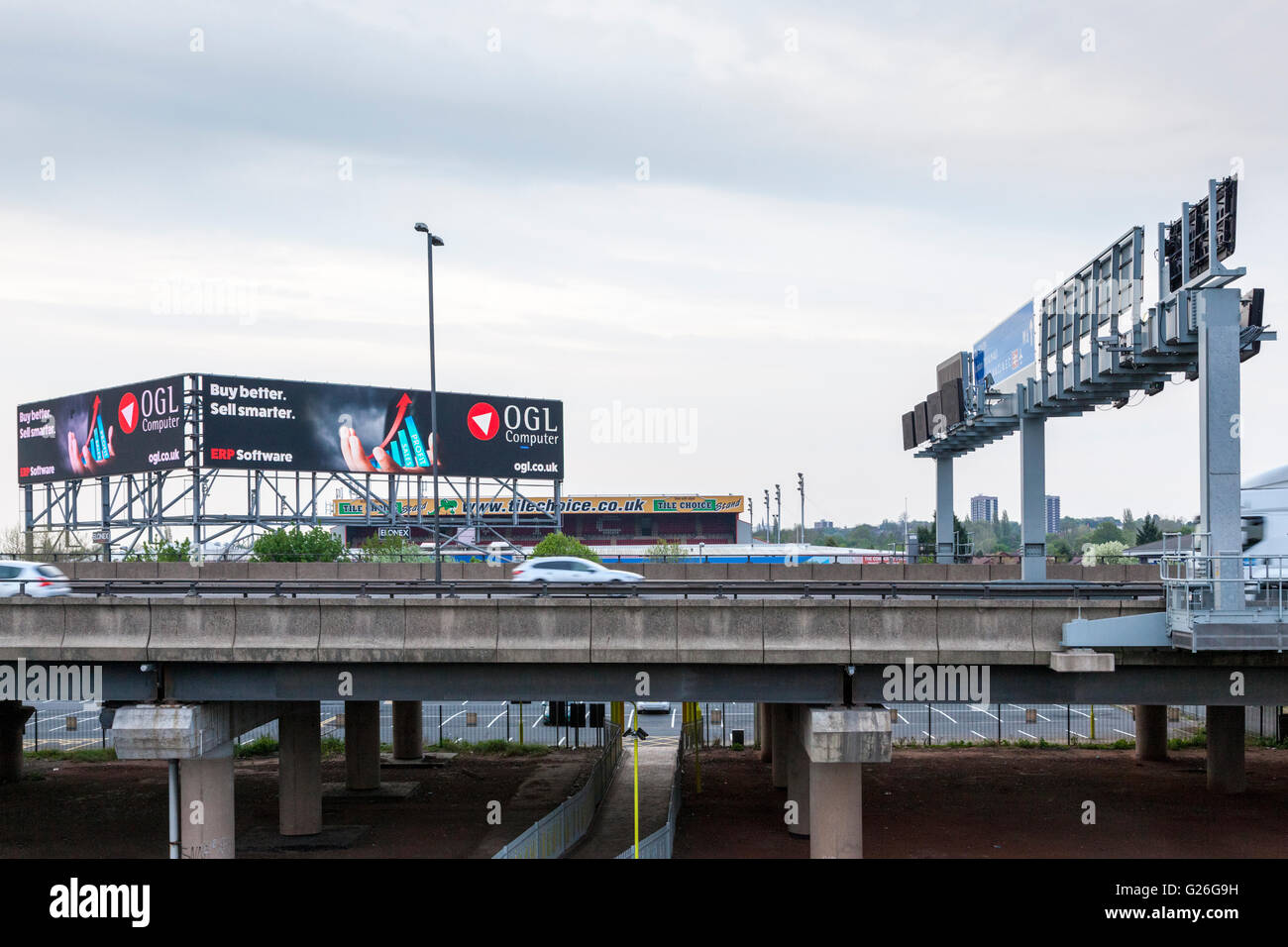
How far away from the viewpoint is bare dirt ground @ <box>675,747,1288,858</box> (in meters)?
24.4

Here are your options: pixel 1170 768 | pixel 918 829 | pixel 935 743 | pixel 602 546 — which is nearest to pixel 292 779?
pixel 918 829

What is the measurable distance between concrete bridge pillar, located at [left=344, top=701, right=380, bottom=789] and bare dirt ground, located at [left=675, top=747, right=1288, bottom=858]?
30.9 ft

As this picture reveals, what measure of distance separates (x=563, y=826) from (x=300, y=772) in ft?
25.0

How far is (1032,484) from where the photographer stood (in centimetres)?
3200

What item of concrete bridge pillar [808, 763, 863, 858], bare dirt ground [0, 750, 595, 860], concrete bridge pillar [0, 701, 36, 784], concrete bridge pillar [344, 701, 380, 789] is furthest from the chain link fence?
concrete bridge pillar [808, 763, 863, 858]

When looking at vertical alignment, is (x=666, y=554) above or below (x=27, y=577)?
below

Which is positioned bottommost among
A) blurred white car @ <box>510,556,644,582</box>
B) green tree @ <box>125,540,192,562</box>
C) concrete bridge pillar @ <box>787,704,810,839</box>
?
concrete bridge pillar @ <box>787,704,810,839</box>

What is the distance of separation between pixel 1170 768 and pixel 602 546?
86829mm

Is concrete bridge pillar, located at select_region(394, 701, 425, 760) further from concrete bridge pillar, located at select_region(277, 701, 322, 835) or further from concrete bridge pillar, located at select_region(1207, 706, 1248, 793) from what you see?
concrete bridge pillar, located at select_region(1207, 706, 1248, 793)

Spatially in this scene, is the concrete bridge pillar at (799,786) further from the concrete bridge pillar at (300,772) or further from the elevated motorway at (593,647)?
the concrete bridge pillar at (300,772)

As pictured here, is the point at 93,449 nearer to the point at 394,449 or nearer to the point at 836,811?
the point at 394,449

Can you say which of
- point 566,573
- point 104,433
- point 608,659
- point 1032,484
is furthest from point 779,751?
point 104,433

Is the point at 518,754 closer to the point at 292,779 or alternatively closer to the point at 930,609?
the point at 292,779

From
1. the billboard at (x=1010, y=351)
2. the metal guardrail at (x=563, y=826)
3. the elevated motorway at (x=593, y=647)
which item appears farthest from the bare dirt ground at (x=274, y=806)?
the billboard at (x=1010, y=351)
